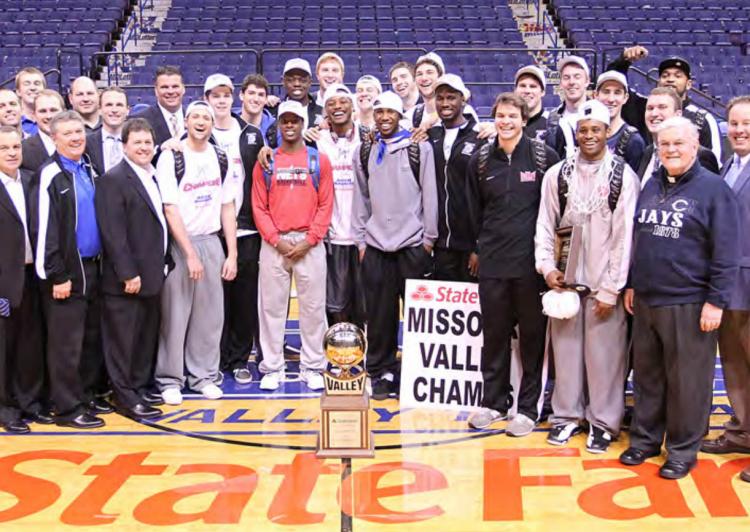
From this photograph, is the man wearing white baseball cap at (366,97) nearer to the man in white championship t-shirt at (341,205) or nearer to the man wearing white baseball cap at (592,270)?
the man in white championship t-shirt at (341,205)

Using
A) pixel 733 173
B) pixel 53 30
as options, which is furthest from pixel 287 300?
pixel 53 30

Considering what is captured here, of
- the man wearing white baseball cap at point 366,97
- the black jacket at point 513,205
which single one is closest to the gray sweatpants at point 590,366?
the black jacket at point 513,205

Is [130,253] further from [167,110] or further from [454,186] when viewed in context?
[454,186]

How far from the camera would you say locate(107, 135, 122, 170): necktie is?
5816 millimetres

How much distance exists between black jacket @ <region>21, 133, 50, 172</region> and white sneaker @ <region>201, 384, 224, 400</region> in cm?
174

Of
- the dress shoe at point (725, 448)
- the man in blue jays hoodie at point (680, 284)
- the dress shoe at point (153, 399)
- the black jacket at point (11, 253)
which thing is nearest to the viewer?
the man in blue jays hoodie at point (680, 284)

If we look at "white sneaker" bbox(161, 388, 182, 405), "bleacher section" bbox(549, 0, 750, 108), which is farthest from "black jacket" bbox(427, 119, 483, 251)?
"bleacher section" bbox(549, 0, 750, 108)

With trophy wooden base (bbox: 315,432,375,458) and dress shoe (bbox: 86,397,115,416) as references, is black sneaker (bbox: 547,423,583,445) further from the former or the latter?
dress shoe (bbox: 86,397,115,416)

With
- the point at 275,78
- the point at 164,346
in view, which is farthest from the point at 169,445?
the point at 275,78

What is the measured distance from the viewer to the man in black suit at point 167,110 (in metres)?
6.09

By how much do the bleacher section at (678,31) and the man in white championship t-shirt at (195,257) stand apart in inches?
344

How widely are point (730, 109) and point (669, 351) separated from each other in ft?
4.32

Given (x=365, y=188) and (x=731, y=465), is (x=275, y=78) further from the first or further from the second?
(x=731, y=465)

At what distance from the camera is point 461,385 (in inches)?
225
